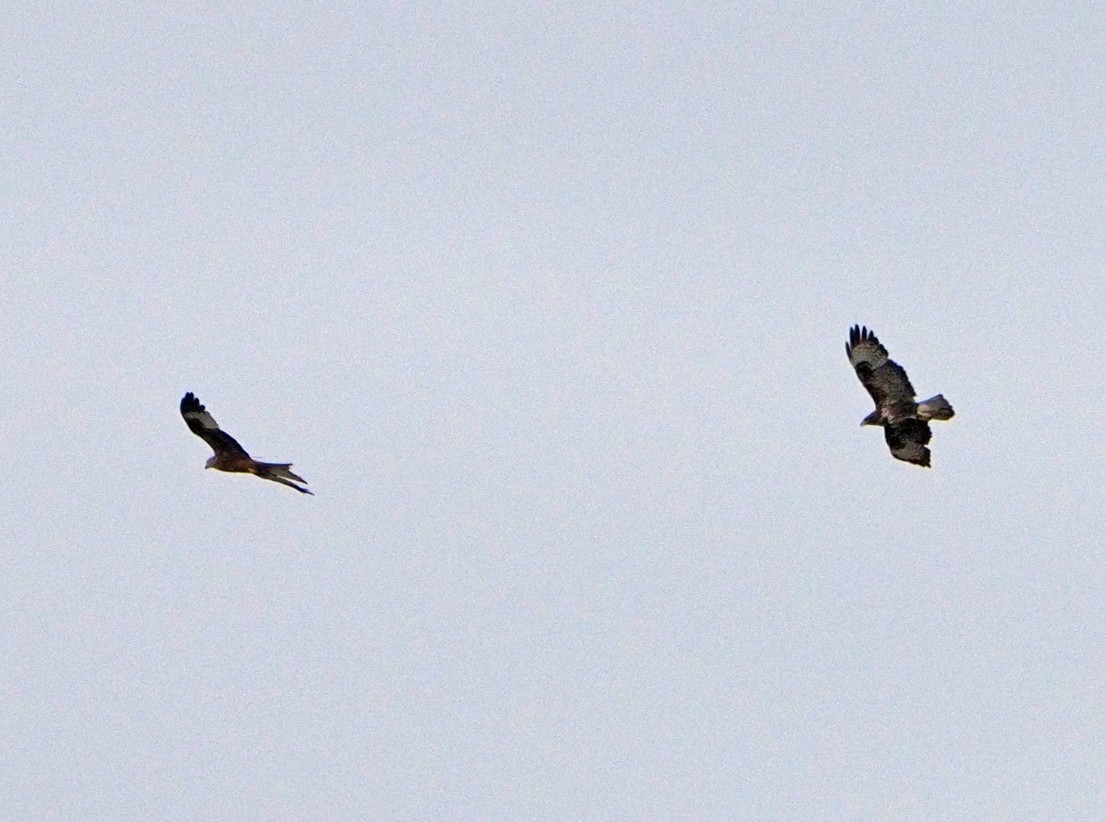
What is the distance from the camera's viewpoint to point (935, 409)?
86.9 ft

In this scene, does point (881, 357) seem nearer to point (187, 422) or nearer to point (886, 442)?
point (886, 442)

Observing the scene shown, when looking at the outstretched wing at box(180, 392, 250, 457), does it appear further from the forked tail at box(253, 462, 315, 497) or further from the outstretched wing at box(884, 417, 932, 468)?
the outstretched wing at box(884, 417, 932, 468)

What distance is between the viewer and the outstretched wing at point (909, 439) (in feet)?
88.8

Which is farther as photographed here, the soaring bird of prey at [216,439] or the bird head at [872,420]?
the bird head at [872,420]

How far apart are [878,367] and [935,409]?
2.93 feet

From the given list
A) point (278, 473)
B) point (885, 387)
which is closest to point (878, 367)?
point (885, 387)

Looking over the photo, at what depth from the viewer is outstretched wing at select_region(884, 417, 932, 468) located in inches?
1065

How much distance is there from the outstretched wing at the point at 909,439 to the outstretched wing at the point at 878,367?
13.6 inches

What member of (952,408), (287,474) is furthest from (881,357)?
(287,474)

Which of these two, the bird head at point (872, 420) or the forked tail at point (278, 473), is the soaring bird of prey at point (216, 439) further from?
the bird head at point (872, 420)

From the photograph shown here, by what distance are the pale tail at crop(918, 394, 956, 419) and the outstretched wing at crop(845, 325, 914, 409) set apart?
23cm

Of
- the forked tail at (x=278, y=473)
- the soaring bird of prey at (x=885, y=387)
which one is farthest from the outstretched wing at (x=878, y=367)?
the forked tail at (x=278, y=473)

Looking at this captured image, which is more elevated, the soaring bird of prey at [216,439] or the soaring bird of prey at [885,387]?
the soaring bird of prey at [885,387]

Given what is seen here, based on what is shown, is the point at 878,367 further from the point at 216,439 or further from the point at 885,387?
the point at 216,439
